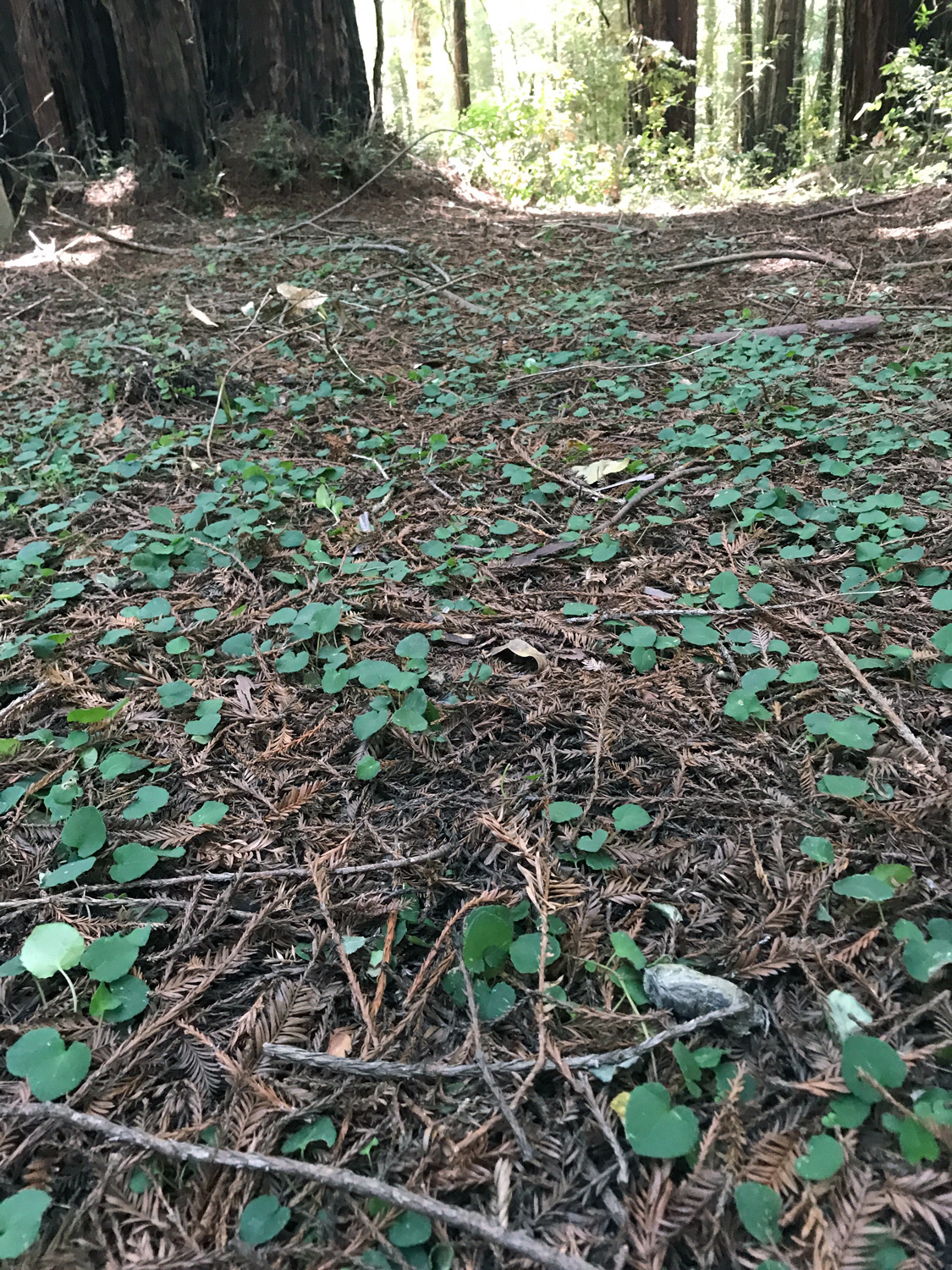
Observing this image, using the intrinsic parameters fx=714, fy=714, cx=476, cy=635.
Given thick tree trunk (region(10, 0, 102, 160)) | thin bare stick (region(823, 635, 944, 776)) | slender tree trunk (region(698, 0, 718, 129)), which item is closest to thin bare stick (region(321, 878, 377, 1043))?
thin bare stick (region(823, 635, 944, 776))

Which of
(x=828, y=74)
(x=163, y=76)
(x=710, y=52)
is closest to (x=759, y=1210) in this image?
(x=163, y=76)

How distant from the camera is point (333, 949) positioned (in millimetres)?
1090

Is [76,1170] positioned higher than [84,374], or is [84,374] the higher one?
[84,374]

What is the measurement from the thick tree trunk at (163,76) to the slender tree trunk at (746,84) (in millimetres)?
6862

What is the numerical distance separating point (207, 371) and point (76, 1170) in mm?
3107

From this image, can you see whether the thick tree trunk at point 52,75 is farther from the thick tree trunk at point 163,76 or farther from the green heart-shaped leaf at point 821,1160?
the green heart-shaped leaf at point 821,1160

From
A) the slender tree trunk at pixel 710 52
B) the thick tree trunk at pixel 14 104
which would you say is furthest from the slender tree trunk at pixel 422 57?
the thick tree trunk at pixel 14 104

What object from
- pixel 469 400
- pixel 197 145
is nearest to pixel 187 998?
pixel 469 400

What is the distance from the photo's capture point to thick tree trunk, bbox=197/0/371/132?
249 inches

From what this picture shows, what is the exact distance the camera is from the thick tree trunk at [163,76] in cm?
556

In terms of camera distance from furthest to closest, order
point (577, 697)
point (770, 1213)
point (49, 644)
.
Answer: point (49, 644)
point (577, 697)
point (770, 1213)

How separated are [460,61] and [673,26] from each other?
5621 mm

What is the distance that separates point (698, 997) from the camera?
96cm

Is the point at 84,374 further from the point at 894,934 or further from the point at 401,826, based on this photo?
the point at 894,934
